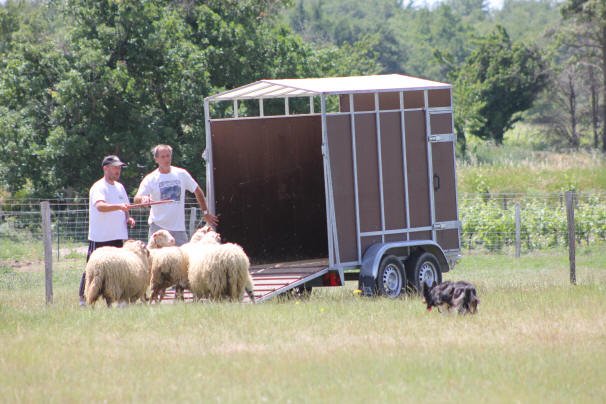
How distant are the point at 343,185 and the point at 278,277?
1.42 metres

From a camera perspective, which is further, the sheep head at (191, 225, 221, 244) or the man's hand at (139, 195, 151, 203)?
the man's hand at (139, 195, 151, 203)

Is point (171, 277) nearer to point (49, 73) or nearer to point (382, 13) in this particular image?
point (49, 73)

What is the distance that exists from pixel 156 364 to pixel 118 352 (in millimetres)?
567

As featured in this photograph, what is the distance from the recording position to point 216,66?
26094 mm

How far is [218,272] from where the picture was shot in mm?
9367

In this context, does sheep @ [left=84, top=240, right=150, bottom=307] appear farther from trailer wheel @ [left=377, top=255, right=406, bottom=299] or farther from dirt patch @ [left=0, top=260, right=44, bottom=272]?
dirt patch @ [left=0, top=260, right=44, bottom=272]

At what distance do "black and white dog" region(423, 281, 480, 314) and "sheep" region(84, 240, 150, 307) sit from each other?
3.07 m

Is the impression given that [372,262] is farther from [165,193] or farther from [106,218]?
[106,218]

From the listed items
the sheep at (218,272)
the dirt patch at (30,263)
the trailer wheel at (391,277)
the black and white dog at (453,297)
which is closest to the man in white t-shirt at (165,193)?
the sheep at (218,272)

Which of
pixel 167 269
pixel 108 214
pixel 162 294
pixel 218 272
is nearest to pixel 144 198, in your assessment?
pixel 108 214

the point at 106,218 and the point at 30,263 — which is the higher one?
the point at 106,218

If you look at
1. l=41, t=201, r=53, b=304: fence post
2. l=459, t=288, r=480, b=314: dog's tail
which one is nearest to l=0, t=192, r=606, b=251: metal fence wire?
l=41, t=201, r=53, b=304: fence post

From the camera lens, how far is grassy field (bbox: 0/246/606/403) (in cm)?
582

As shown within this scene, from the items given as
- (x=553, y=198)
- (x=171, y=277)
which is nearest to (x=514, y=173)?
(x=553, y=198)
